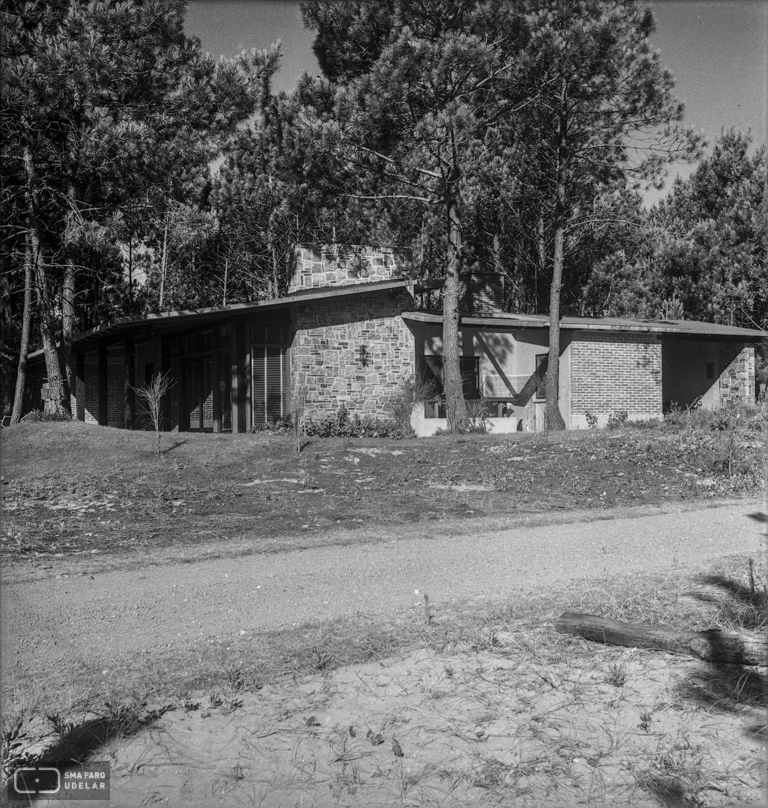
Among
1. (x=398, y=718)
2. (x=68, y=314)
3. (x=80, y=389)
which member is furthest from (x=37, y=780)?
(x=80, y=389)

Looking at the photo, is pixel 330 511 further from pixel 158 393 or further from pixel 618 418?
pixel 618 418

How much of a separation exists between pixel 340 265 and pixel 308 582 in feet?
55.7

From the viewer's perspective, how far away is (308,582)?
21.8ft

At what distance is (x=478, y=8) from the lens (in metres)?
18.7

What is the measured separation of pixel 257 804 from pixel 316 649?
5.53 feet

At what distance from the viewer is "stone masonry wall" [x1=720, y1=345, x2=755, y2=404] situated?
25.5 metres

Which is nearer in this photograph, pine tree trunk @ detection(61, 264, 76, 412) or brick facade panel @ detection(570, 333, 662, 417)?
pine tree trunk @ detection(61, 264, 76, 412)

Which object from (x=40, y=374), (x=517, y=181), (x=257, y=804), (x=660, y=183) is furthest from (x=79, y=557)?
(x=40, y=374)

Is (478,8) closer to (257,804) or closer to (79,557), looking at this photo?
(79,557)

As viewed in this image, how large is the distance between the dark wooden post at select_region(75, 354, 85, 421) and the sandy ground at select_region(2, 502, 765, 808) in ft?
55.4

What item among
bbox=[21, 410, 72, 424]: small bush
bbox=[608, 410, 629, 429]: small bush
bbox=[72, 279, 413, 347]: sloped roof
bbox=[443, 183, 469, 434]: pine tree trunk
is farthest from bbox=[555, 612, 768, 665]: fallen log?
bbox=[21, 410, 72, 424]: small bush

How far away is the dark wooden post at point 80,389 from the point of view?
23.2m

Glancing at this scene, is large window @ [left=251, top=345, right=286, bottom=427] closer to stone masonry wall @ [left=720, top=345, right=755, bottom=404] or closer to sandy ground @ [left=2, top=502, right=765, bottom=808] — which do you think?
sandy ground @ [left=2, top=502, right=765, bottom=808]

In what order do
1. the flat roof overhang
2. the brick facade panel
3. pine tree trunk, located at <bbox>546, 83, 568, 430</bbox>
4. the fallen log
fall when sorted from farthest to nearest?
the brick facade panel < the flat roof overhang < pine tree trunk, located at <bbox>546, 83, 568, 430</bbox> < the fallen log
